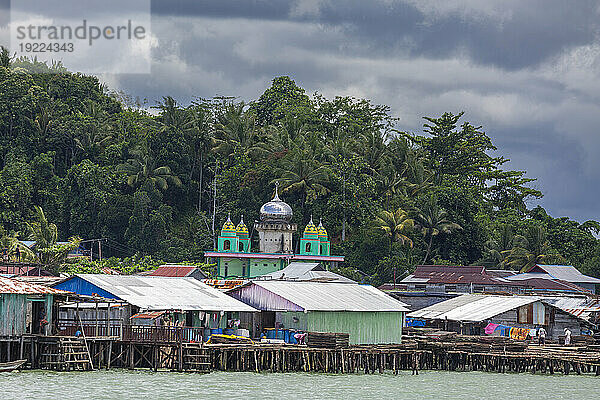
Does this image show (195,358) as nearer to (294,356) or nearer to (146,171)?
(294,356)

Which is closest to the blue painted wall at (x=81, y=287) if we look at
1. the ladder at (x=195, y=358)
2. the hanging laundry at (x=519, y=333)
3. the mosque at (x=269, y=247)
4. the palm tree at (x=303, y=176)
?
the ladder at (x=195, y=358)

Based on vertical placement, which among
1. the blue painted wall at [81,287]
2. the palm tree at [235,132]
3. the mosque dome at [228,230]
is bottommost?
the blue painted wall at [81,287]

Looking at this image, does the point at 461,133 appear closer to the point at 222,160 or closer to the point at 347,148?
the point at 347,148

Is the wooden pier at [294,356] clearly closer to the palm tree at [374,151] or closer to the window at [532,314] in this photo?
the window at [532,314]

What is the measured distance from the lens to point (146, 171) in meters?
104

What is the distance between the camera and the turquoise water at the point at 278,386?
122 feet

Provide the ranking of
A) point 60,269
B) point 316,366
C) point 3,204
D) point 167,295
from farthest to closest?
point 3,204 → point 60,269 → point 167,295 → point 316,366

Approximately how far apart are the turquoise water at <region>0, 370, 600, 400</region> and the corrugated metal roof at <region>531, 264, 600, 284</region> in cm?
4061

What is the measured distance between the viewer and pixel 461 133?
11269 cm

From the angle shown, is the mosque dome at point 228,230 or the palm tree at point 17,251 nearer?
the palm tree at point 17,251

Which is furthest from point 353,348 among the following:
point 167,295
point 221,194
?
point 221,194

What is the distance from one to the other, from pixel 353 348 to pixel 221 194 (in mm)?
57138

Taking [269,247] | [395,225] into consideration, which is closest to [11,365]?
[269,247]

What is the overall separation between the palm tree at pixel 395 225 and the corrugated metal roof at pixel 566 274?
453 inches
